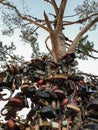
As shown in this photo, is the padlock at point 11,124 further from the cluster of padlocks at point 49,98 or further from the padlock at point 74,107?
the padlock at point 74,107

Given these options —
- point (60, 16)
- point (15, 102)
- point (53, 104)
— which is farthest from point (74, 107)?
point (60, 16)

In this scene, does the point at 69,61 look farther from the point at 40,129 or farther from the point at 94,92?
the point at 40,129

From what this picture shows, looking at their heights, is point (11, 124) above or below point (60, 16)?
below

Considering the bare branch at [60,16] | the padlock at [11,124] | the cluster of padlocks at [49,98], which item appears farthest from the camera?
the bare branch at [60,16]

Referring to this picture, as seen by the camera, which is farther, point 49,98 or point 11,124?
point 49,98

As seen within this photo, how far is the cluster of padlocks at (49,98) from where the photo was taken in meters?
3.91

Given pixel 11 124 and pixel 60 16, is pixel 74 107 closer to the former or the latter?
pixel 11 124

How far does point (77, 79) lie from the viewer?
A: 4.89 meters

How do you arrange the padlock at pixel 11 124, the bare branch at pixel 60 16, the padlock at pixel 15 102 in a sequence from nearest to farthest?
the padlock at pixel 11 124, the padlock at pixel 15 102, the bare branch at pixel 60 16

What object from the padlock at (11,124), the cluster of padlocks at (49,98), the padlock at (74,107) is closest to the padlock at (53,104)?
the cluster of padlocks at (49,98)

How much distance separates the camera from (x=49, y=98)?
4.19 m

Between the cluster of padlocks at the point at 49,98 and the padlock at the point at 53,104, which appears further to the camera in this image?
the padlock at the point at 53,104

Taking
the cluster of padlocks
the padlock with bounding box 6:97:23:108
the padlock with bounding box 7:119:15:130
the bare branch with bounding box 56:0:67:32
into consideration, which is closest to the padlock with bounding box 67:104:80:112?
the cluster of padlocks

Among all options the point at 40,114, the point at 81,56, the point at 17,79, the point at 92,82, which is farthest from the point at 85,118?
the point at 81,56
